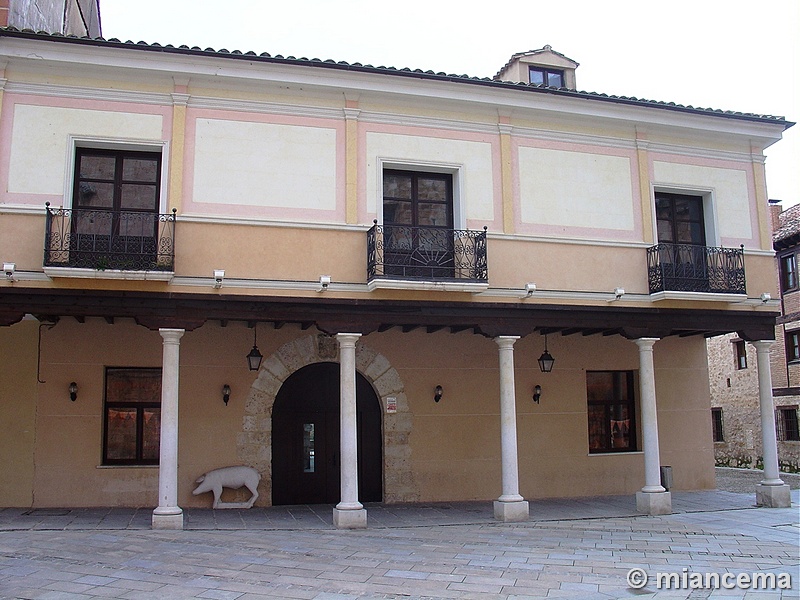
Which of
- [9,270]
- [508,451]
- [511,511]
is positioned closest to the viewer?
[9,270]

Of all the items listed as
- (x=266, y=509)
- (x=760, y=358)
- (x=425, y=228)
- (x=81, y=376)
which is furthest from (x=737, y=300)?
(x=81, y=376)

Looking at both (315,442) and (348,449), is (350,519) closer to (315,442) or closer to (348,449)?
(348,449)

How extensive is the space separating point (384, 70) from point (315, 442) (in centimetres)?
636

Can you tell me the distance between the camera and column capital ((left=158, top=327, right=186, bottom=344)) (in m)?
10.4

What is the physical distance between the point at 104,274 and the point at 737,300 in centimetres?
995

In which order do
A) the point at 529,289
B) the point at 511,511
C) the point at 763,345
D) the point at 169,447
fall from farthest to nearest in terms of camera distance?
1. the point at 763,345
2. the point at 529,289
3. the point at 511,511
4. the point at 169,447

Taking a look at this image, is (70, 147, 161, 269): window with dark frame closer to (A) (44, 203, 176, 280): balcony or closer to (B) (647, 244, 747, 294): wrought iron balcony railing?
(A) (44, 203, 176, 280): balcony

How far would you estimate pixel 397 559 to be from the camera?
28.3ft

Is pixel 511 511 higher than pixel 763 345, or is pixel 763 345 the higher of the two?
pixel 763 345

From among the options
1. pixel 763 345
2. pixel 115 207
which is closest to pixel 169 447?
pixel 115 207

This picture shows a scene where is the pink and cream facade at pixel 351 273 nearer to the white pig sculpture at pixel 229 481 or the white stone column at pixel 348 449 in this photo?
the white stone column at pixel 348 449

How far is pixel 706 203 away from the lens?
13461 mm

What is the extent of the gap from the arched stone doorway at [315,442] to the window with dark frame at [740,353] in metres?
18.5

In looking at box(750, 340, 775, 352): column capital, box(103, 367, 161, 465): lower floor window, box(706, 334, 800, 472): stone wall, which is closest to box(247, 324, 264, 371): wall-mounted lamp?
box(103, 367, 161, 465): lower floor window
